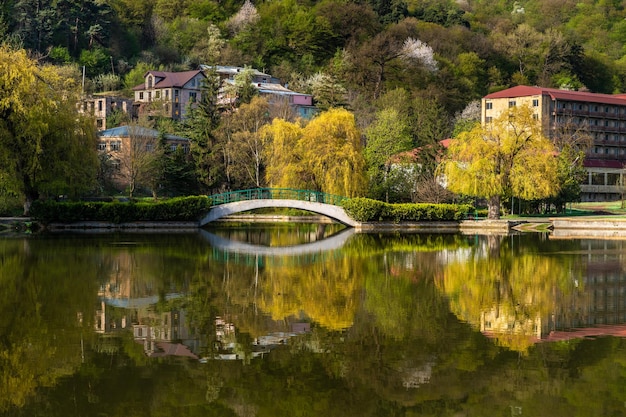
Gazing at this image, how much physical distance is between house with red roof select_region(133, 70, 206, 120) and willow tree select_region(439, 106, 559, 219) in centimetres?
4692

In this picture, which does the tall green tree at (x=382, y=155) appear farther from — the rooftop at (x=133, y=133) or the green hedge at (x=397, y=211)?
the rooftop at (x=133, y=133)

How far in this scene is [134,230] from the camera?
4988 cm

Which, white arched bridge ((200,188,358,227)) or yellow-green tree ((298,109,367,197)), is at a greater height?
yellow-green tree ((298,109,367,197))

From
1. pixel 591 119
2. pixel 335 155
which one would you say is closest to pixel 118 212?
pixel 335 155

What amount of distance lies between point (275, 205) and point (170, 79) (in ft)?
168

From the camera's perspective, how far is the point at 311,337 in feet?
53.7

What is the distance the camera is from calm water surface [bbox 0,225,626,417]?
1226 cm

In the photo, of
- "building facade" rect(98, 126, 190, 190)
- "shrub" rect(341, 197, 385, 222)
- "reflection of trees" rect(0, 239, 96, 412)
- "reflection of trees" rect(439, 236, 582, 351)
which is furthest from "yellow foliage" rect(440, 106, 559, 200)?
"reflection of trees" rect(0, 239, 96, 412)

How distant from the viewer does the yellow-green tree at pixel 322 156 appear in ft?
182

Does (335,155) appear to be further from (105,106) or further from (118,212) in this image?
(105,106)

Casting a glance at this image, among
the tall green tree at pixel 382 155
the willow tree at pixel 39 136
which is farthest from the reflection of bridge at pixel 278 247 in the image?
the tall green tree at pixel 382 155

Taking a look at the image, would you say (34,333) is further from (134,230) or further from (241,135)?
(241,135)

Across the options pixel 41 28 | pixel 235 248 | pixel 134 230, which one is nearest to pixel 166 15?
pixel 41 28

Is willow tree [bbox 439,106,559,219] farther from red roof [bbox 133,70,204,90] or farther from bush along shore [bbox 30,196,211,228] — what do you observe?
red roof [bbox 133,70,204,90]
